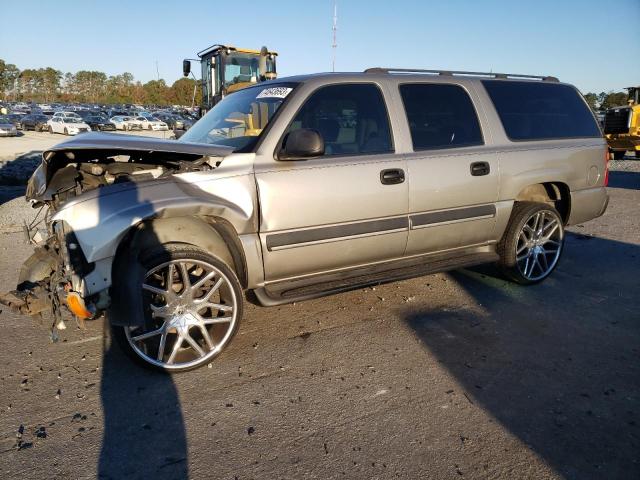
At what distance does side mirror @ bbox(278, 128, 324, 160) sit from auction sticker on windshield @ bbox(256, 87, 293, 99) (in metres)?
0.51

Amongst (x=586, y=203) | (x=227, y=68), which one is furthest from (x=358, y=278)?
(x=227, y=68)

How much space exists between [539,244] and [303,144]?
282 cm

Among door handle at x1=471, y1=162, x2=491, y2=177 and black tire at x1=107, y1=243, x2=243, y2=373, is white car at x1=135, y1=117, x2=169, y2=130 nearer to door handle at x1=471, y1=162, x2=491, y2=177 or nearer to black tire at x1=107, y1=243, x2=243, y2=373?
door handle at x1=471, y1=162, x2=491, y2=177

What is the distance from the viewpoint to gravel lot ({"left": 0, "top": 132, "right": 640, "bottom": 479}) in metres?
2.35

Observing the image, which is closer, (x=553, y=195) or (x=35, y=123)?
(x=553, y=195)

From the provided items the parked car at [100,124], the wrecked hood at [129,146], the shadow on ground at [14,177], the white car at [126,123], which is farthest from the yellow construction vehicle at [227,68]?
the white car at [126,123]

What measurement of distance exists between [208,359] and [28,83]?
157 metres

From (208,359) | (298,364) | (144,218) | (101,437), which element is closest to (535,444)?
(298,364)

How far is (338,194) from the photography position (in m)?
3.57

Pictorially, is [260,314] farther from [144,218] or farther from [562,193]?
[562,193]

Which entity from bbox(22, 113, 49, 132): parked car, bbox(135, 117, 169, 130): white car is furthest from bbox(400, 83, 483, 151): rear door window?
bbox(22, 113, 49, 132): parked car

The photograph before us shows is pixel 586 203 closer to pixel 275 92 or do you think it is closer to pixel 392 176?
pixel 392 176

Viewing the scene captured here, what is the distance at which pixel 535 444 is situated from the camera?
2.46 meters

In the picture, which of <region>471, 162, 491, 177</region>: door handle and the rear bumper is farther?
the rear bumper
